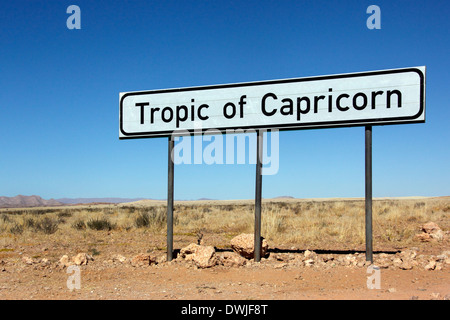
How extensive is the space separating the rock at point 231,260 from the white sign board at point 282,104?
256 centimetres

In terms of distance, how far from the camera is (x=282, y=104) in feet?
26.1

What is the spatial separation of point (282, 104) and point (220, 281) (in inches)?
143

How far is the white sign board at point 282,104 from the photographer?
23.7 feet

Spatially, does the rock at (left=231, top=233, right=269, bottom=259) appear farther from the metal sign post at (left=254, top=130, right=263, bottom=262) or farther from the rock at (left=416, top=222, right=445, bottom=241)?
the rock at (left=416, top=222, right=445, bottom=241)

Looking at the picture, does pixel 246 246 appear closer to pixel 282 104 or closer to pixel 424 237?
pixel 282 104

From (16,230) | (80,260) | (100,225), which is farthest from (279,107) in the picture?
(16,230)

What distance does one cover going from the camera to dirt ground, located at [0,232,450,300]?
5.21 metres

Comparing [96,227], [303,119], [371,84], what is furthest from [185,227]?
[371,84]

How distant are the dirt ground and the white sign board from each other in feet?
8.80

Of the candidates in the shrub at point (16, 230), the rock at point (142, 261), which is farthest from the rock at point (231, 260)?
the shrub at point (16, 230)

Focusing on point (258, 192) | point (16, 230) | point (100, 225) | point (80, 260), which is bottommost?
point (16, 230)

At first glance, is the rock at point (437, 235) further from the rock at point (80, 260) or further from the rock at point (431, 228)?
the rock at point (80, 260)
